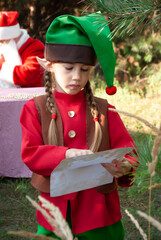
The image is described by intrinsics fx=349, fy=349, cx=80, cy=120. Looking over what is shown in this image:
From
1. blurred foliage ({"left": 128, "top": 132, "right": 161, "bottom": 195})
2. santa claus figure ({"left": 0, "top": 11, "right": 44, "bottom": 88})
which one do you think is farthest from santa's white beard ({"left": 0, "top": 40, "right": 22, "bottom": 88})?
blurred foliage ({"left": 128, "top": 132, "right": 161, "bottom": 195})

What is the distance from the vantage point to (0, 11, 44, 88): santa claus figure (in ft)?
10.5

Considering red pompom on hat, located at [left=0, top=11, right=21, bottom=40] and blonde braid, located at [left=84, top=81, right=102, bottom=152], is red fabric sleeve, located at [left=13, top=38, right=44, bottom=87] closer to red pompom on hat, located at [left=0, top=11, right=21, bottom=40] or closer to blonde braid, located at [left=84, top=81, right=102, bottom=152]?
red pompom on hat, located at [left=0, top=11, right=21, bottom=40]

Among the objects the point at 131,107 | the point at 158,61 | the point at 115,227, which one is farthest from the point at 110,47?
the point at 158,61

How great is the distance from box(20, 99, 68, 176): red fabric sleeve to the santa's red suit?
5.64ft

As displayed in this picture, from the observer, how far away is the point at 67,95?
1520 millimetres

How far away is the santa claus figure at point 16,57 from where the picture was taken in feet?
10.5

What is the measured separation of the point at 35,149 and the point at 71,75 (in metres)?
0.33

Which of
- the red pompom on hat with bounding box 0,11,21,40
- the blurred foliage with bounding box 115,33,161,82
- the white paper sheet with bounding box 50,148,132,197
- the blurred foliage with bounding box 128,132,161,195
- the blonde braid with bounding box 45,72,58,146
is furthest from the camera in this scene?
the blurred foliage with bounding box 115,33,161,82

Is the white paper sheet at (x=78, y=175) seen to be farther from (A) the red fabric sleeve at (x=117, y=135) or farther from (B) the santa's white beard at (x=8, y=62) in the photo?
(B) the santa's white beard at (x=8, y=62)

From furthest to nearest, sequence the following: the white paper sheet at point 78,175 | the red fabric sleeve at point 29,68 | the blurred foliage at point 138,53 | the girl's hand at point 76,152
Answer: the blurred foliage at point 138,53
the red fabric sleeve at point 29,68
the girl's hand at point 76,152
the white paper sheet at point 78,175

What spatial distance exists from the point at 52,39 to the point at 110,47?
9.6 inches

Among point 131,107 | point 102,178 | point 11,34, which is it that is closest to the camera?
point 102,178

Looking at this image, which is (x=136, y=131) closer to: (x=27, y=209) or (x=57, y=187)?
(x=27, y=209)

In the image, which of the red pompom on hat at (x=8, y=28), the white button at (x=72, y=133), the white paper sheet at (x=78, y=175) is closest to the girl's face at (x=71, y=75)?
the white button at (x=72, y=133)
